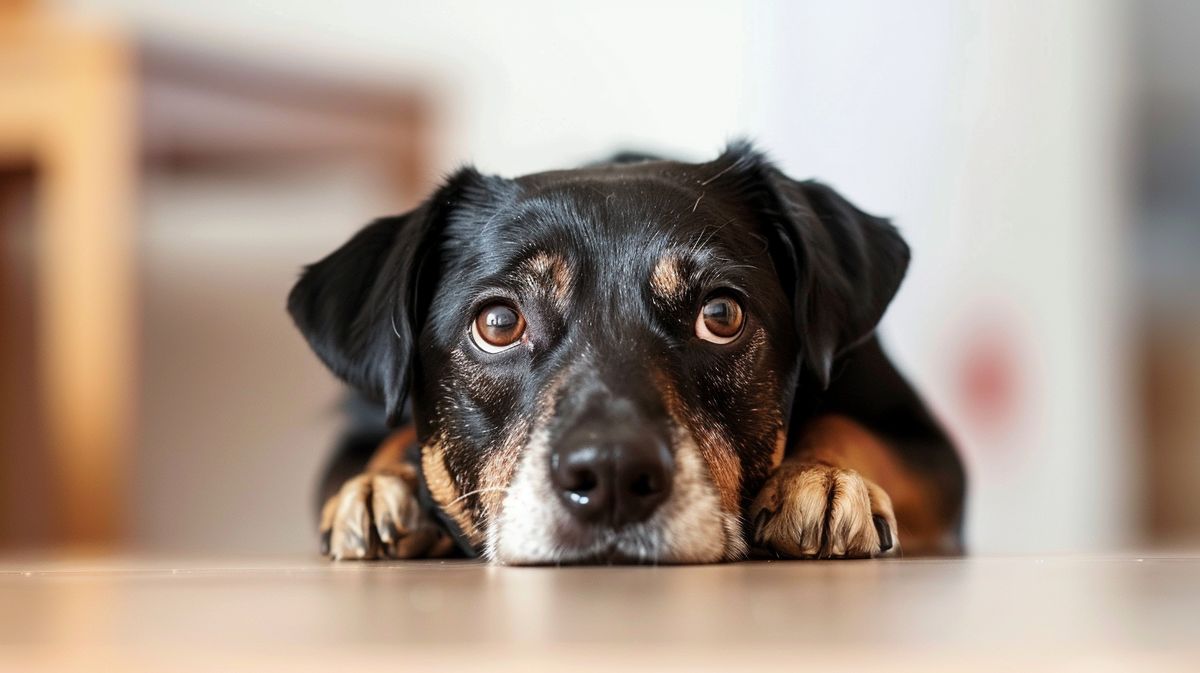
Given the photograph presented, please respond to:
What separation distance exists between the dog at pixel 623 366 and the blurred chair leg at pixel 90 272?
6.34 ft

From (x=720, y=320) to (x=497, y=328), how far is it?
314 mm

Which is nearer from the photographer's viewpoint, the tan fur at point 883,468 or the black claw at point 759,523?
the black claw at point 759,523

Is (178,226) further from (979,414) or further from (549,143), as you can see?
(979,414)

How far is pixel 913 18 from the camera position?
4.81m

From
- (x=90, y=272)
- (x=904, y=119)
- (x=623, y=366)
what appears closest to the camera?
(x=623, y=366)

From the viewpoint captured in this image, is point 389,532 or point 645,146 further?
point 645,146

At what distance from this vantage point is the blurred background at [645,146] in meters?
4.64

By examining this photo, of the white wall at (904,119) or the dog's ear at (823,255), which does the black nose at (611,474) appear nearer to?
the dog's ear at (823,255)

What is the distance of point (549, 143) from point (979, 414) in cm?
208

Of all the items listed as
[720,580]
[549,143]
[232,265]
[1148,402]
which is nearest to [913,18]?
[549,143]

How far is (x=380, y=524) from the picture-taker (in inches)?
70.6

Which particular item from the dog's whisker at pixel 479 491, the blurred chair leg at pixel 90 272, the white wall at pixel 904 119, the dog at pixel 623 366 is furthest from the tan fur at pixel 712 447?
the white wall at pixel 904 119

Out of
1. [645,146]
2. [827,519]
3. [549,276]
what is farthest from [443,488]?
[645,146]

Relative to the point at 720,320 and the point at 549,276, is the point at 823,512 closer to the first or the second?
the point at 720,320
